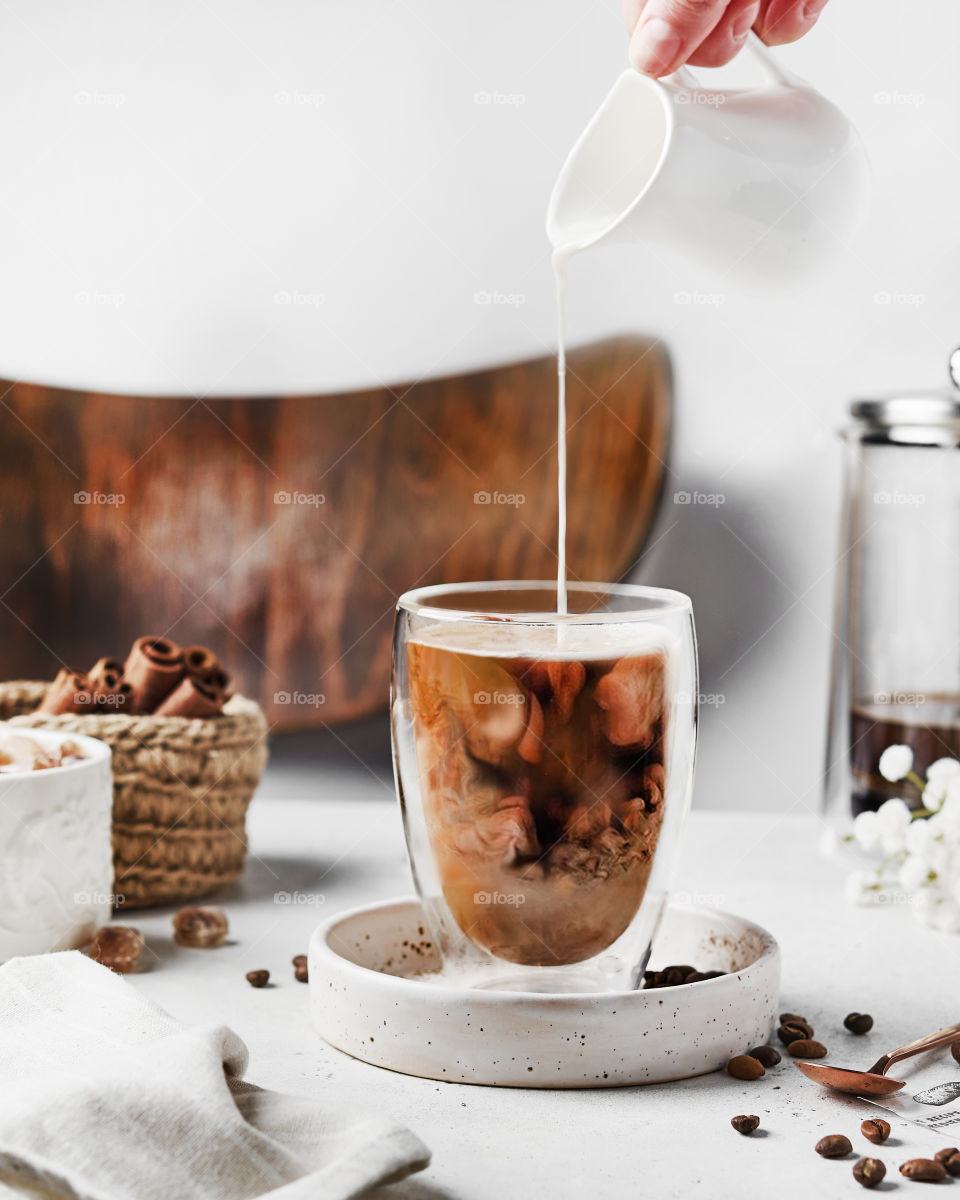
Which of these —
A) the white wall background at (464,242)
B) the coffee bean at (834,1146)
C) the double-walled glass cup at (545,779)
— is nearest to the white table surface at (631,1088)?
the coffee bean at (834,1146)

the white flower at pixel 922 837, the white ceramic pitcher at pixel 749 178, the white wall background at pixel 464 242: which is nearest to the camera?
the white ceramic pitcher at pixel 749 178

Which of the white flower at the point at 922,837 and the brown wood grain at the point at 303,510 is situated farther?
the brown wood grain at the point at 303,510

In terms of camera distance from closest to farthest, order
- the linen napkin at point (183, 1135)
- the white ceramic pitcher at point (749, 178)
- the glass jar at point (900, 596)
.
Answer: the linen napkin at point (183, 1135)
the white ceramic pitcher at point (749, 178)
the glass jar at point (900, 596)

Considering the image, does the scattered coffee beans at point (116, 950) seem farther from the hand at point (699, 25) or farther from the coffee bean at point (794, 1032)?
the hand at point (699, 25)

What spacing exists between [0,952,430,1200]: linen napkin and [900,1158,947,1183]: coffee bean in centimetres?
27

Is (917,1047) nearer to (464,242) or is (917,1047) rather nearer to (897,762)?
A: (897,762)

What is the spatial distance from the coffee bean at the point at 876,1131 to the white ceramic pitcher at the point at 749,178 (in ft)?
1.97

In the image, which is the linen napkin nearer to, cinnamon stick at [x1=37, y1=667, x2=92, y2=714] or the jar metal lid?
cinnamon stick at [x1=37, y1=667, x2=92, y2=714]

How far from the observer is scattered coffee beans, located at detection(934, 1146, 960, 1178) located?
0.72 m

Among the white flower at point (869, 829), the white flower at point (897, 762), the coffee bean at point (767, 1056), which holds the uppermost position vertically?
the white flower at point (897, 762)

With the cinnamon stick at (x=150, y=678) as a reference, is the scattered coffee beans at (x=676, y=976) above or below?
below

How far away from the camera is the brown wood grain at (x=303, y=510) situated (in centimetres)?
178

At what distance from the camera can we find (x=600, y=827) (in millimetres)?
879

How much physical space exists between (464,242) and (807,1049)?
1.20 meters
